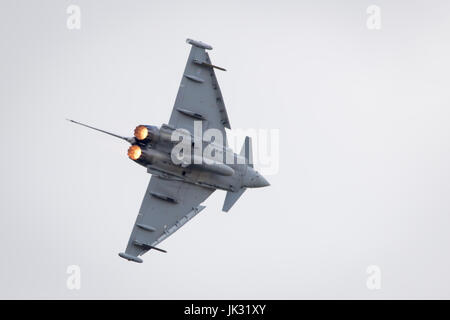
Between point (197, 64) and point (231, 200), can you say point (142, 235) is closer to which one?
point (231, 200)

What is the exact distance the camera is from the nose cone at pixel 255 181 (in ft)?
142

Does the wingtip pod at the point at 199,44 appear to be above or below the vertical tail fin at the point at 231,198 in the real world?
above

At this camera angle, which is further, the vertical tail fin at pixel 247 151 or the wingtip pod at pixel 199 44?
the vertical tail fin at pixel 247 151

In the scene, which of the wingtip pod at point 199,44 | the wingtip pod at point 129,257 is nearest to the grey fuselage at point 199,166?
the wingtip pod at point 129,257

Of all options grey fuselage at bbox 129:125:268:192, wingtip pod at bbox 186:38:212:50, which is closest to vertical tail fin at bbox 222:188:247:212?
grey fuselage at bbox 129:125:268:192

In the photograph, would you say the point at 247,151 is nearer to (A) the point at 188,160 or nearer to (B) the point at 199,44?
(A) the point at 188,160

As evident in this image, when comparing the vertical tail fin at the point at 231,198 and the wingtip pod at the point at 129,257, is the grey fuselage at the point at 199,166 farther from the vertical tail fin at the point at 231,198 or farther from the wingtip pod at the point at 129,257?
the wingtip pod at the point at 129,257

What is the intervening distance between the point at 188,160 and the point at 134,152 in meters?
1.77

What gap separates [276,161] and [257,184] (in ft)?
3.70

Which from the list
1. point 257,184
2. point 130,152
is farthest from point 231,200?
point 130,152

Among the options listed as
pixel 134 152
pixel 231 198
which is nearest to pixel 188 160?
pixel 134 152

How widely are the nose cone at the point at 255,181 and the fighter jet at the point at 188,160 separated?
0.03 m

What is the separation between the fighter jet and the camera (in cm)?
4150

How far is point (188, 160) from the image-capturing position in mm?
41875
